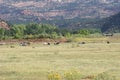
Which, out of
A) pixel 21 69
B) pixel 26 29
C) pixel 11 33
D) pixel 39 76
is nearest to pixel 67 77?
pixel 39 76

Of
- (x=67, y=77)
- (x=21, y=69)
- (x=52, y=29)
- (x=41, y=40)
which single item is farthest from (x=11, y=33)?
(x=67, y=77)

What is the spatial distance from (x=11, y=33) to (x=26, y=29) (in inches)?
576

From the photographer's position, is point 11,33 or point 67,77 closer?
point 67,77

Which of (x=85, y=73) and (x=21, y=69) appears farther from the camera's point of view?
(x=21, y=69)

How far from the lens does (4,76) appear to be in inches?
1404

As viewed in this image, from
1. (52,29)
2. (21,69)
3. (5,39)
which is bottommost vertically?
(52,29)

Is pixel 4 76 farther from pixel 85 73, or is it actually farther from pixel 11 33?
pixel 11 33

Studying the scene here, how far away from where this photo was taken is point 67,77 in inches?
1164

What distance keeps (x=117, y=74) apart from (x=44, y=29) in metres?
158

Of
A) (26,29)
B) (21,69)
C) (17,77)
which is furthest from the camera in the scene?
(26,29)

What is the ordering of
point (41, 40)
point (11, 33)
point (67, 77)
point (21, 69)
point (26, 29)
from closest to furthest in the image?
point (67, 77) < point (21, 69) < point (41, 40) < point (11, 33) < point (26, 29)

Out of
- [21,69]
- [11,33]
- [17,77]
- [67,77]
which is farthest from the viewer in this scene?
[11,33]

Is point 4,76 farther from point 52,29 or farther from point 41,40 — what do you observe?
point 52,29

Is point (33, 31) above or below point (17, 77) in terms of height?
below
